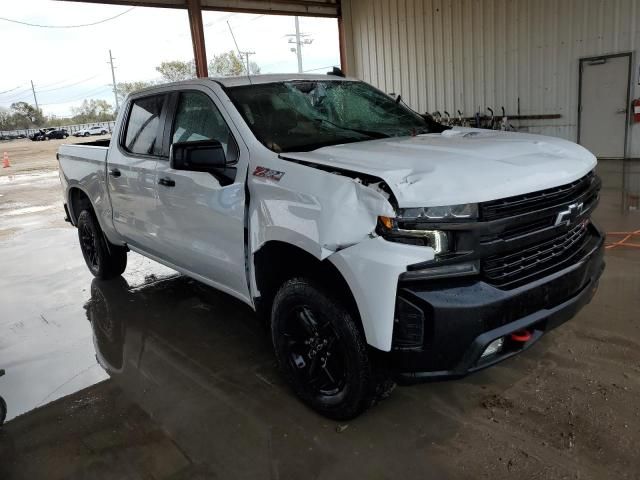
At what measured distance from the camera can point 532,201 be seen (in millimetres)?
2402

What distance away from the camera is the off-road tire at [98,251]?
5.33m

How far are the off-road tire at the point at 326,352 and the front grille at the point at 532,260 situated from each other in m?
0.66

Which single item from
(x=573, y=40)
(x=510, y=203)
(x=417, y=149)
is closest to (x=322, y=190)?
(x=417, y=149)

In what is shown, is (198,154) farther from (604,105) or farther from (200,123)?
(604,105)

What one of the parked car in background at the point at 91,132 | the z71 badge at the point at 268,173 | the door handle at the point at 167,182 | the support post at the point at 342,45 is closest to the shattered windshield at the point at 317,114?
the z71 badge at the point at 268,173

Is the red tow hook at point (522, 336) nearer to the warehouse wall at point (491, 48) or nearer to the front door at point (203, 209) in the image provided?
the front door at point (203, 209)

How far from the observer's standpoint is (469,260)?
2.27 metres

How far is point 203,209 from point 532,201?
192 cm

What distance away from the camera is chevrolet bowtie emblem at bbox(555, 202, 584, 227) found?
100 inches

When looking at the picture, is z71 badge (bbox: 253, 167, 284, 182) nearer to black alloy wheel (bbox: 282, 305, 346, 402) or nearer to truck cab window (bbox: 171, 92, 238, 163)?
truck cab window (bbox: 171, 92, 238, 163)

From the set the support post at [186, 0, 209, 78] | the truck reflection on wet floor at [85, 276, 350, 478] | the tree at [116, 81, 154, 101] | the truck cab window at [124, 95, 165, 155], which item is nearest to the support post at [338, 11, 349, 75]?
the support post at [186, 0, 209, 78]

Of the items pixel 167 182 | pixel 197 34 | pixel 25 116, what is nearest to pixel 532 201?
pixel 167 182

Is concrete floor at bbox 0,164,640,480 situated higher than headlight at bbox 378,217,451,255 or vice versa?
headlight at bbox 378,217,451,255

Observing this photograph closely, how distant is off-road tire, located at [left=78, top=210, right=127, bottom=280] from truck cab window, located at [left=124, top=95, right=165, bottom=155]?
1286mm
